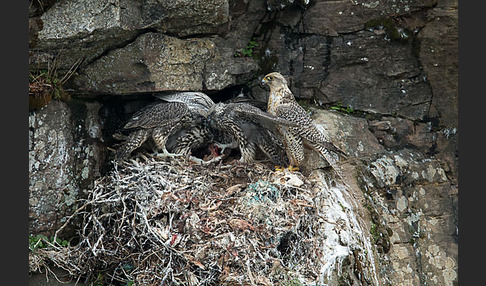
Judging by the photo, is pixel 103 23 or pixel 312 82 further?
pixel 312 82

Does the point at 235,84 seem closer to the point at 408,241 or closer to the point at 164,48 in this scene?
the point at 164,48

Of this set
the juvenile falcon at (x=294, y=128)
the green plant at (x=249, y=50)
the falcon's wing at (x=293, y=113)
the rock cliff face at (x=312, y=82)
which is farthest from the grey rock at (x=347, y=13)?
the falcon's wing at (x=293, y=113)

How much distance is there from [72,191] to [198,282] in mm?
2200

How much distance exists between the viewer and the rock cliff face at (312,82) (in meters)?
7.73

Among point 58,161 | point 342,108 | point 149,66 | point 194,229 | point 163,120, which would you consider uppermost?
point 149,66

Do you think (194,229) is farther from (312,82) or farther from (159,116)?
(312,82)

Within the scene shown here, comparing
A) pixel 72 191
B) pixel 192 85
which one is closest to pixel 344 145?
pixel 192 85

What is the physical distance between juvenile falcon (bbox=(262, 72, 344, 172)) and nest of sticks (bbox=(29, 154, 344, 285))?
288 mm

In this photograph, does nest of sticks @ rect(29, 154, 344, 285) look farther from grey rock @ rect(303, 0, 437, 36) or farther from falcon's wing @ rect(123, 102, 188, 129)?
grey rock @ rect(303, 0, 437, 36)

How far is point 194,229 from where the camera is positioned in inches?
278

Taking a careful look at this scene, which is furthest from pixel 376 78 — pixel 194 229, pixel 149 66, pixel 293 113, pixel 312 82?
pixel 194 229

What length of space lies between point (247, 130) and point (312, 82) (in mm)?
1097

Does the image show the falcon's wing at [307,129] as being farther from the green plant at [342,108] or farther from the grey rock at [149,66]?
the grey rock at [149,66]

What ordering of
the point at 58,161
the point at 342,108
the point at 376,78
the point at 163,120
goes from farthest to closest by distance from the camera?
the point at 342,108, the point at 376,78, the point at 163,120, the point at 58,161
